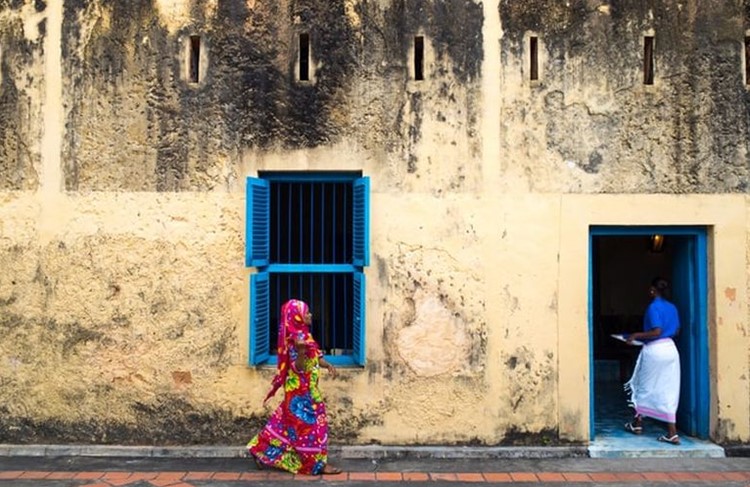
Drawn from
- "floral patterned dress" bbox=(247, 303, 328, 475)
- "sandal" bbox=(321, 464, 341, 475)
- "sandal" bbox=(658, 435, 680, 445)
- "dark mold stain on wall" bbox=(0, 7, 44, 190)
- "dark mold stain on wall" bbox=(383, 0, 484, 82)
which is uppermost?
"dark mold stain on wall" bbox=(383, 0, 484, 82)

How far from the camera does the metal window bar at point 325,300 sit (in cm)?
691

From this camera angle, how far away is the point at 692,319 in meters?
6.86

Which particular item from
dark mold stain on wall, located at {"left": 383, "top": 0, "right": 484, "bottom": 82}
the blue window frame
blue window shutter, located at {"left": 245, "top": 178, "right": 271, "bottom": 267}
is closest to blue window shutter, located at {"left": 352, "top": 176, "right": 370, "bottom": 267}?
the blue window frame

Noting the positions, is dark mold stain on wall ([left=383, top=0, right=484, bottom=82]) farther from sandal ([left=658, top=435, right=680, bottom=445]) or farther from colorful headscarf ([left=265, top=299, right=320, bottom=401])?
sandal ([left=658, top=435, right=680, bottom=445])

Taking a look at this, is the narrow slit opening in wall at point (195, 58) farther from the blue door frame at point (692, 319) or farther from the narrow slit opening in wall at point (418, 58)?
the blue door frame at point (692, 319)

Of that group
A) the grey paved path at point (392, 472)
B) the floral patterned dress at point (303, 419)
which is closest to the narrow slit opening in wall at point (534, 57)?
the floral patterned dress at point (303, 419)

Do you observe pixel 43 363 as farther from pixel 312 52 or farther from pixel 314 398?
pixel 312 52

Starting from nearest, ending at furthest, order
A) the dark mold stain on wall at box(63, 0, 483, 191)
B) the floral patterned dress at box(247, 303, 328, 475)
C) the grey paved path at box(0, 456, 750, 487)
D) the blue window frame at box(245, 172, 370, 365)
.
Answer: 1. the grey paved path at box(0, 456, 750, 487)
2. the floral patterned dress at box(247, 303, 328, 475)
3. the blue window frame at box(245, 172, 370, 365)
4. the dark mold stain on wall at box(63, 0, 483, 191)

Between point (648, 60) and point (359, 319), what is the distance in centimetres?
362

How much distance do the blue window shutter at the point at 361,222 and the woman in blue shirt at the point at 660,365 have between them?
280 cm

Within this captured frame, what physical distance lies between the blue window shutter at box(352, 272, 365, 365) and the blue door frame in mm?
2088

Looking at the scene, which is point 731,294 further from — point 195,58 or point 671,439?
point 195,58

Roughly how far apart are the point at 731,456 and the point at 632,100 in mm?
3354

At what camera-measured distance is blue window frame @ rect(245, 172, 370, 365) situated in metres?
6.61
